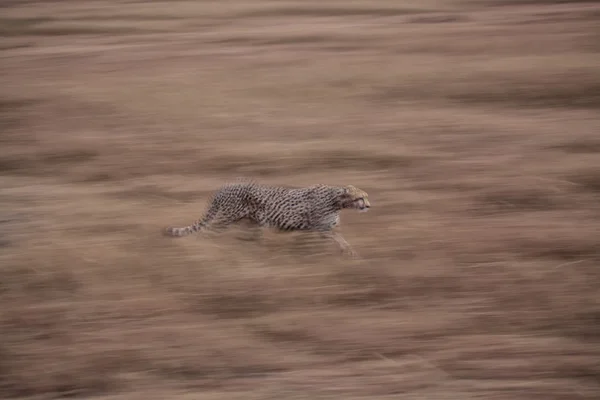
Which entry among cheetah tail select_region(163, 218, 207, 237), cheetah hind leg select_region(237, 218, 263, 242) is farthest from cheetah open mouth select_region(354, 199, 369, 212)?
cheetah tail select_region(163, 218, 207, 237)

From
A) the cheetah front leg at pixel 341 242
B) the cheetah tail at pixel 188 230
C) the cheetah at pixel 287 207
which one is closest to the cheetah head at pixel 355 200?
the cheetah at pixel 287 207

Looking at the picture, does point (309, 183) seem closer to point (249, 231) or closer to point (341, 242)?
point (249, 231)

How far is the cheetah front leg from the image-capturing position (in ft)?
18.6

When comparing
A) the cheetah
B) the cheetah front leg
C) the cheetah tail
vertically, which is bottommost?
the cheetah front leg

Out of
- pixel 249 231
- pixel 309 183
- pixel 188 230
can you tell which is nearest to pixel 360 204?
pixel 249 231

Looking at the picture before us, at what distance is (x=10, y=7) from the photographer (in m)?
15.8

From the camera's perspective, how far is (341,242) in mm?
5730

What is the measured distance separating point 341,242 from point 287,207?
1.42 ft

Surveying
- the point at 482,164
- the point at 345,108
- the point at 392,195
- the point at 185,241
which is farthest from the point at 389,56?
the point at 185,241

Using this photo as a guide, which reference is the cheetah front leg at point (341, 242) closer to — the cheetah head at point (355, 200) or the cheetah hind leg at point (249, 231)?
the cheetah head at point (355, 200)

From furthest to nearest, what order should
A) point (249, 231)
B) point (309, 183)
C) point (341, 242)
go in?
point (309, 183) → point (249, 231) → point (341, 242)

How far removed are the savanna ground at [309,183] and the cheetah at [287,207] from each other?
125 mm

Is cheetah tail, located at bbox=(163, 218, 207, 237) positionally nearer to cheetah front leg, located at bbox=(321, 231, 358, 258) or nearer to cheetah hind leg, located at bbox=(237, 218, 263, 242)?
cheetah hind leg, located at bbox=(237, 218, 263, 242)

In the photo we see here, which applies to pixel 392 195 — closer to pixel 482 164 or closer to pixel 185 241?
pixel 482 164
